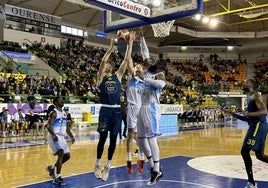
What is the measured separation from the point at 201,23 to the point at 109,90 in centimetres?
2887

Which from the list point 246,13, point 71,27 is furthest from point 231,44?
point 71,27

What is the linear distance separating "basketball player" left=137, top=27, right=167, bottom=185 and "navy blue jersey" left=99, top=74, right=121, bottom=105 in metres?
0.48

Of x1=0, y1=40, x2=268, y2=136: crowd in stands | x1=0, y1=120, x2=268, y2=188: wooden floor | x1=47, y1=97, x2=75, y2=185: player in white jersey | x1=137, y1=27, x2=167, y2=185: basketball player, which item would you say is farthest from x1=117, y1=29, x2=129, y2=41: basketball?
x1=0, y1=120, x2=268, y2=188: wooden floor

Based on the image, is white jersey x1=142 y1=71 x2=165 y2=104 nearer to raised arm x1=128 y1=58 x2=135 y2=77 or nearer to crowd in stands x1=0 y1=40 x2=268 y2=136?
raised arm x1=128 y1=58 x2=135 y2=77

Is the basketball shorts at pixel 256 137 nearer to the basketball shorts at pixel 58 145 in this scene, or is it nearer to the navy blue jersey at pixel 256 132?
the navy blue jersey at pixel 256 132

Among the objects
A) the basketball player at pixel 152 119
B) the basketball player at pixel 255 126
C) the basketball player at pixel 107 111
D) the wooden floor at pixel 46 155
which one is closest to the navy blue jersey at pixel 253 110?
the basketball player at pixel 255 126

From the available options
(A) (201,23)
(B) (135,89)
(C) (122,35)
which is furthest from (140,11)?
(A) (201,23)

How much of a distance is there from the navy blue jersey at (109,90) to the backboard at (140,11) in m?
1.00

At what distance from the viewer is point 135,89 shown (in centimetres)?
668

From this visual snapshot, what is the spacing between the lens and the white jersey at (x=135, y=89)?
6590 mm

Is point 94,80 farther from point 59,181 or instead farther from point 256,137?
Result: point 256,137

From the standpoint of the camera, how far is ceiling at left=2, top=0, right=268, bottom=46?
26.3 m

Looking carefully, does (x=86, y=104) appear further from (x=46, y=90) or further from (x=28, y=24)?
Answer: (x=28, y=24)

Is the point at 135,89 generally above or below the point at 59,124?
above
